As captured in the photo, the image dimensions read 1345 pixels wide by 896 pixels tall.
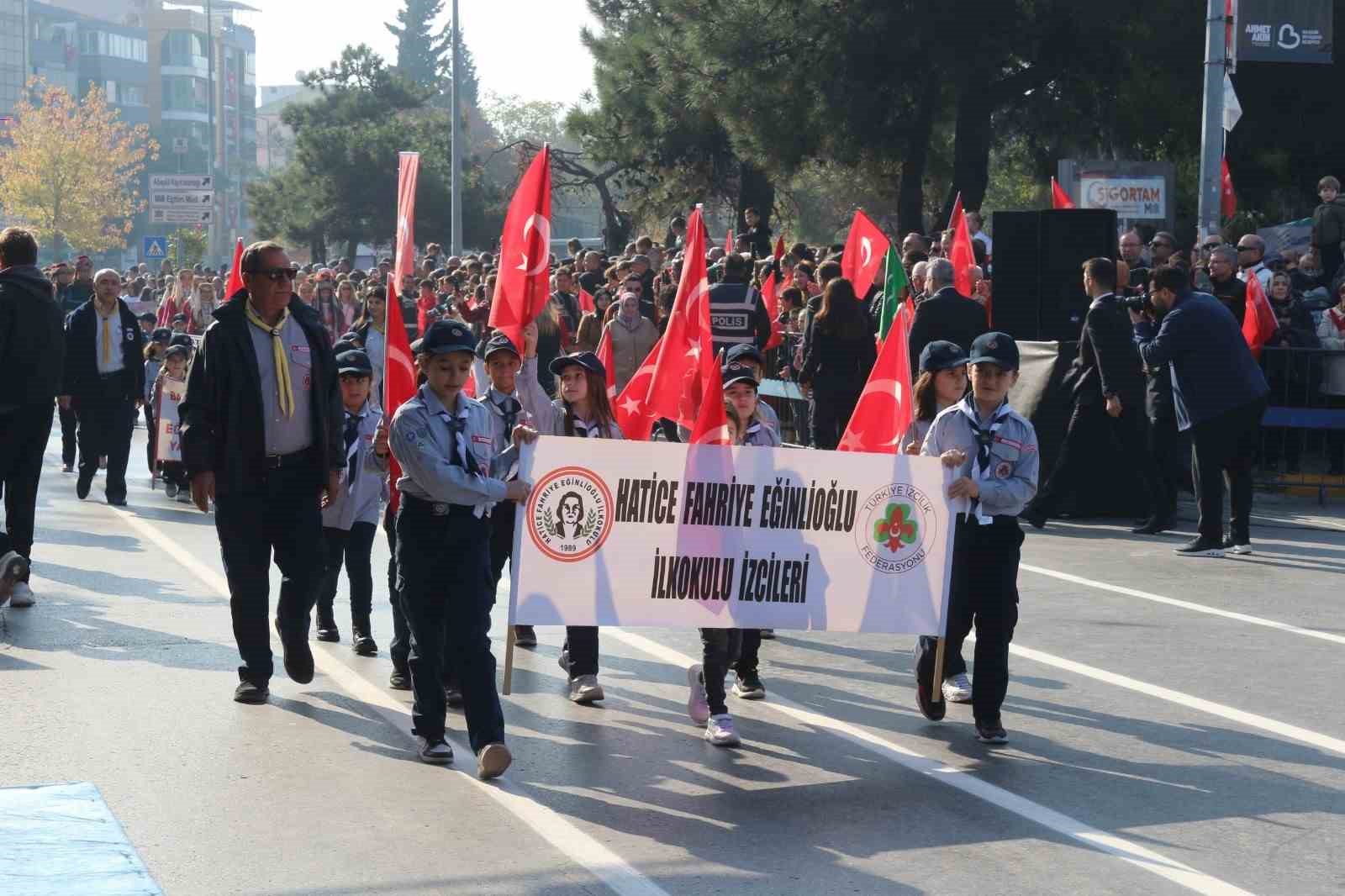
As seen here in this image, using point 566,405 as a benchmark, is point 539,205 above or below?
above

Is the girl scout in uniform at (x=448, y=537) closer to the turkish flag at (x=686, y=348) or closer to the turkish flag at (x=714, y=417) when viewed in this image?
the turkish flag at (x=714, y=417)

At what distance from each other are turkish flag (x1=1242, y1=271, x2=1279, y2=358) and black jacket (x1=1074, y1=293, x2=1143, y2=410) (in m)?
1.93

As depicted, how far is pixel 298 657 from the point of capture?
8102 mm

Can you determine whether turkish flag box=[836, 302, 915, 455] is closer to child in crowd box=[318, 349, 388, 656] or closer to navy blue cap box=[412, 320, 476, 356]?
navy blue cap box=[412, 320, 476, 356]

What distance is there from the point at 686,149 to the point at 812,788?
101 feet

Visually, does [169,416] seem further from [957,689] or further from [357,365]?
[957,689]

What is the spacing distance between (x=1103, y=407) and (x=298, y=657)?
8093 millimetres

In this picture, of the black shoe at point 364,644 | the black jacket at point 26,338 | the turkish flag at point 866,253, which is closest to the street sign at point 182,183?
the turkish flag at point 866,253

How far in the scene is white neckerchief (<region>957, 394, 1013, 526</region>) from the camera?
7.62 m

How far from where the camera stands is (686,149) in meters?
36.7

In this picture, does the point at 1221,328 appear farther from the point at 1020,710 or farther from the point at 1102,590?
the point at 1020,710

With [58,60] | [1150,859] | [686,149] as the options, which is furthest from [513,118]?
[1150,859]

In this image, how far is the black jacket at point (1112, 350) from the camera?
44.9 feet

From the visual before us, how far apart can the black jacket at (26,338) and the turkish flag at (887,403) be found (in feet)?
15.2
